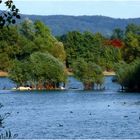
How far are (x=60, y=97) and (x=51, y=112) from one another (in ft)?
84.7

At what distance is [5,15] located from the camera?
42.3 feet

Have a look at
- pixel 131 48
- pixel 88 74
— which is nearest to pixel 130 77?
pixel 88 74

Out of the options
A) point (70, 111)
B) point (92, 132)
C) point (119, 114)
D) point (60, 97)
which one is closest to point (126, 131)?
point (92, 132)

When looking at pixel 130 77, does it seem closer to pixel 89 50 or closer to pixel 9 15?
pixel 89 50

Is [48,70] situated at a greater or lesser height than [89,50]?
greater

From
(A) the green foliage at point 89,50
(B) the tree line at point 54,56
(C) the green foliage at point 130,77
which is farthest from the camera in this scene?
(A) the green foliage at point 89,50

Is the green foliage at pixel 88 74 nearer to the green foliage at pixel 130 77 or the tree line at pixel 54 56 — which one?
the tree line at pixel 54 56

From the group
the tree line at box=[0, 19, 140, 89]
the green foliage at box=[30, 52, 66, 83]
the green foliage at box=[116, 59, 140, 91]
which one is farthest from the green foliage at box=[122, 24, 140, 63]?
the green foliage at box=[116, 59, 140, 91]

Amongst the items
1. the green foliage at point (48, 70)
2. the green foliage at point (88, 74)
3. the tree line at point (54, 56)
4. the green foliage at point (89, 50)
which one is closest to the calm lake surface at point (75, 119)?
the green foliage at point (88, 74)

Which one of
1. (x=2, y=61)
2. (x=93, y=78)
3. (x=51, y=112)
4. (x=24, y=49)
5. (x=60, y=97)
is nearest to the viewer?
(x=51, y=112)

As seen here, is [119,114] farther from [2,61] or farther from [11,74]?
[2,61]

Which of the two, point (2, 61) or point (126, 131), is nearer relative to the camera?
point (126, 131)

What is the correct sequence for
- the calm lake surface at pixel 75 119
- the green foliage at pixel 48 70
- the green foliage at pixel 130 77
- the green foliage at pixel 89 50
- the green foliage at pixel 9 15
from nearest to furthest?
the green foliage at pixel 9 15 → the calm lake surface at pixel 75 119 → the green foliage at pixel 130 77 → the green foliage at pixel 48 70 → the green foliage at pixel 89 50

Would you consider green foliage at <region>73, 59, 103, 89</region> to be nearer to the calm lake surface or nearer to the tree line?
the tree line
